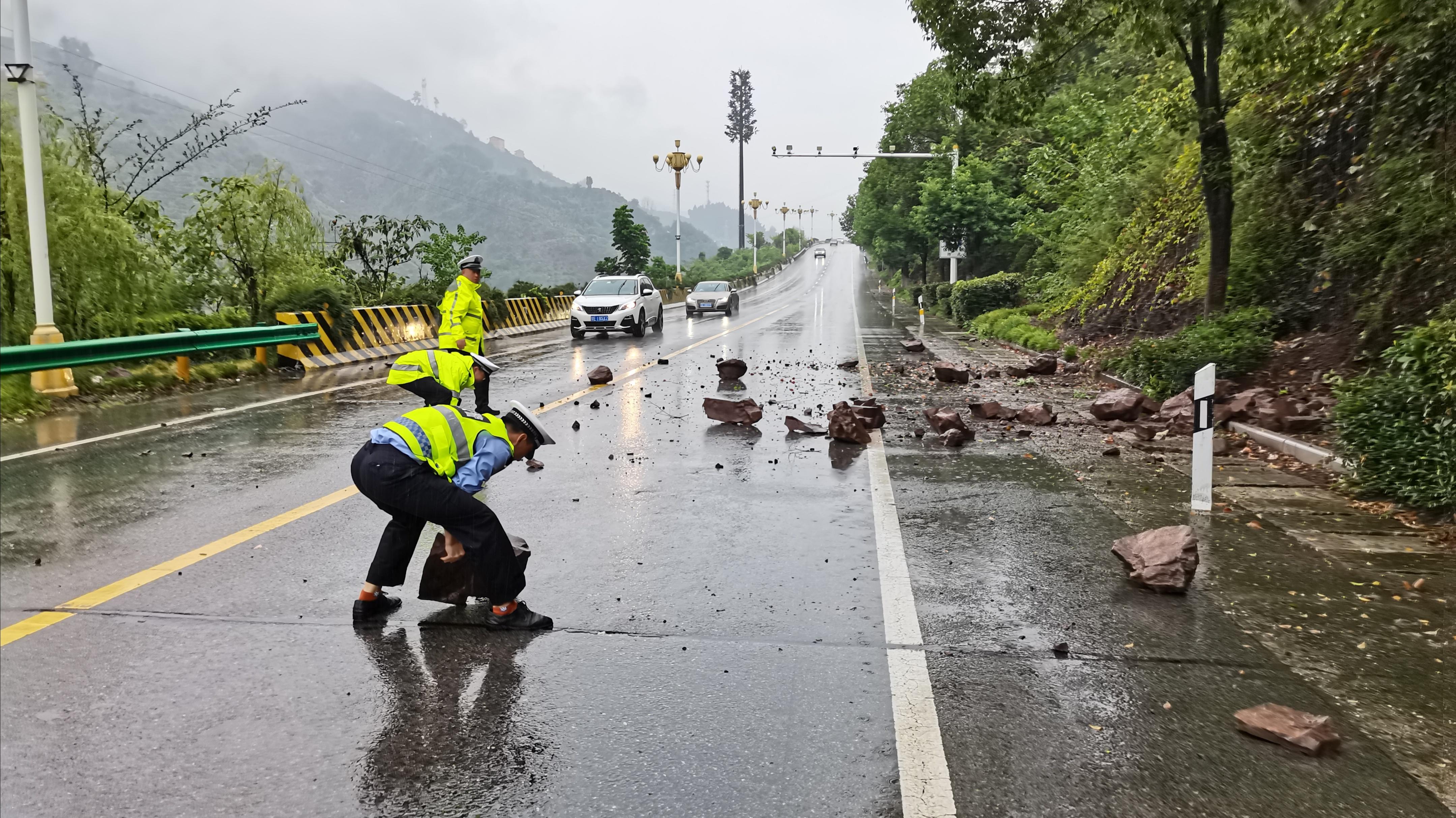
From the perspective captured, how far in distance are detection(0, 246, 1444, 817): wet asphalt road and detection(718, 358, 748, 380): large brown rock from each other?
7625 millimetres

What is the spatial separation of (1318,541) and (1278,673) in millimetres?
2594

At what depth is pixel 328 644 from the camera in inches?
179

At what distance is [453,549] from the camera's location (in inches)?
194

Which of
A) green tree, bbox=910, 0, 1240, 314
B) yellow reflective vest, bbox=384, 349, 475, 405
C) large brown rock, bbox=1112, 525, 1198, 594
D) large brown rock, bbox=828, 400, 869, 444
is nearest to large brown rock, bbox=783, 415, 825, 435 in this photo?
large brown rock, bbox=828, 400, 869, 444

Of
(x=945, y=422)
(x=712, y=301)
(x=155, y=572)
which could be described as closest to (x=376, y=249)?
(x=712, y=301)

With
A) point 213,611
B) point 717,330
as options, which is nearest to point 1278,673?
point 213,611

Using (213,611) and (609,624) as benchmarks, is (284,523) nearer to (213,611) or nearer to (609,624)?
(213,611)

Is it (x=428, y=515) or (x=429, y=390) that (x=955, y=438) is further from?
(x=428, y=515)

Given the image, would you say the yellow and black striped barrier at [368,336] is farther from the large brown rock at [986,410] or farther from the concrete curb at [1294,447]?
the concrete curb at [1294,447]

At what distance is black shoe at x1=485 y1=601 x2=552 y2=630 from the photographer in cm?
478

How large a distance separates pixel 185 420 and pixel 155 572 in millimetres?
6587

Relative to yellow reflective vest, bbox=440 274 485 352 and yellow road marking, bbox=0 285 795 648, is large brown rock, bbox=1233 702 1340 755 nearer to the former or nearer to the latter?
yellow road marking, bbox=0 285 795 648

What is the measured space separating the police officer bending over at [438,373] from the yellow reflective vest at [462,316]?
234 cm

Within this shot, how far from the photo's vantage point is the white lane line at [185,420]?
30.8 ft
